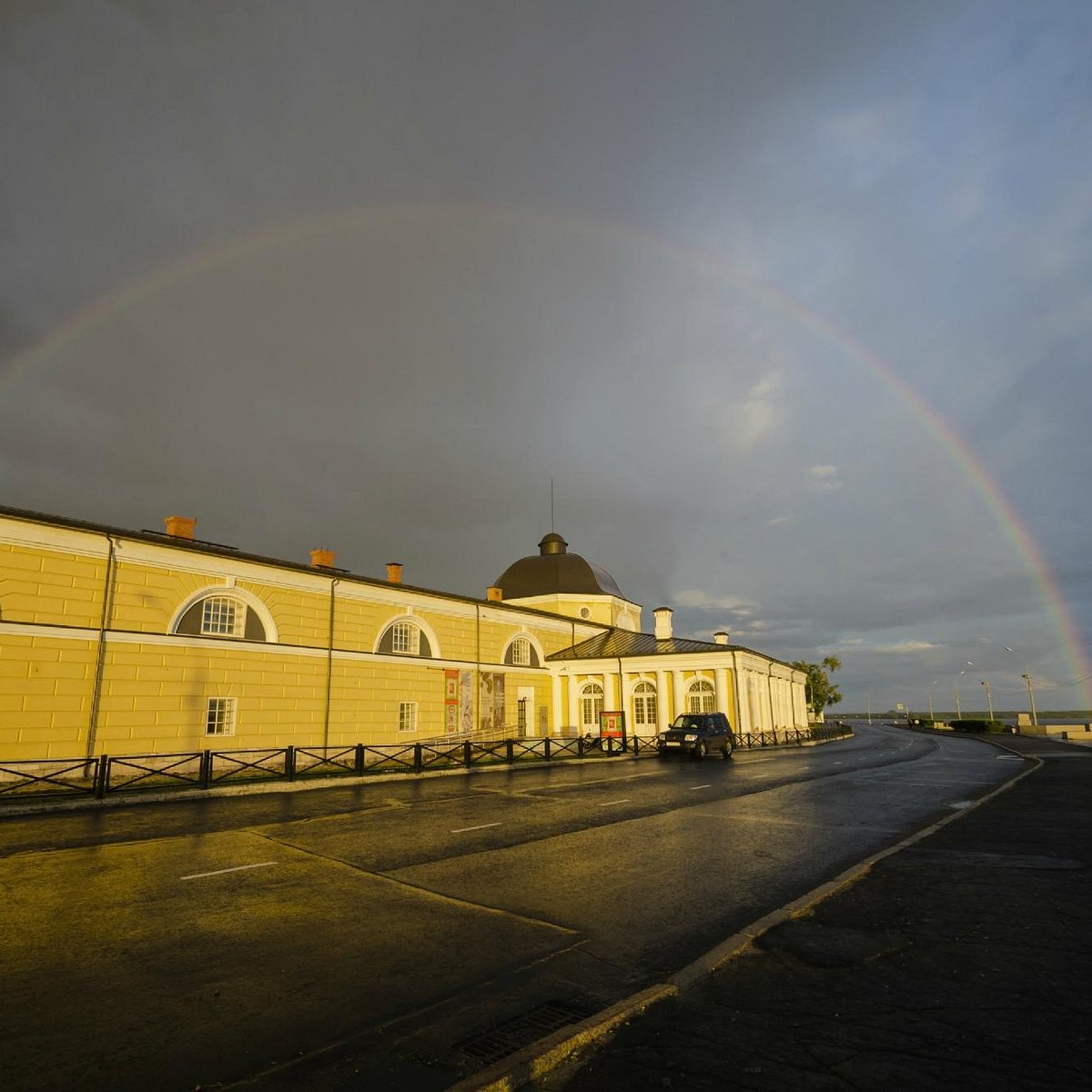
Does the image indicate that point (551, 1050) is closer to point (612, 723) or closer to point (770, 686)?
point (612, 723)

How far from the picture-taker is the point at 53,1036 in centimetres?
449

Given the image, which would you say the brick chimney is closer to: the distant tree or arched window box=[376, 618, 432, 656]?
arched window box=[376, 618, 432, 656]

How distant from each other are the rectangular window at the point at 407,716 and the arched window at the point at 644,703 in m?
17.2

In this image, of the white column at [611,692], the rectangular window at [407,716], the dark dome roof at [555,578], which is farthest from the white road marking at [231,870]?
the dark dome roof at [555,578]

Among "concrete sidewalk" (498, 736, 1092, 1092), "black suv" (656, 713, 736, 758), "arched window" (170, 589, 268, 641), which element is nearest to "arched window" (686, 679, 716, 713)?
"black suv" (656, 713, 736, 758)

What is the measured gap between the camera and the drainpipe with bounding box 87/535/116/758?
22766 mm

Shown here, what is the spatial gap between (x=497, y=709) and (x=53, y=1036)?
37.7m

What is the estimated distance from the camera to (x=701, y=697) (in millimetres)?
45438

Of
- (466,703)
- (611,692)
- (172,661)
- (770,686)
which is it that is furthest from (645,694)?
(172,661)

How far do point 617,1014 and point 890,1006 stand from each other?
1.92m

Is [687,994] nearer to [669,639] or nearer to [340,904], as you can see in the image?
[340,904]

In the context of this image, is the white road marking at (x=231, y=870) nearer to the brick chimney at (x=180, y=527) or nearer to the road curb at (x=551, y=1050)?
the road curb at (x=551, y=1050)

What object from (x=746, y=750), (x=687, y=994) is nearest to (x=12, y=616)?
(x=687, y=994)

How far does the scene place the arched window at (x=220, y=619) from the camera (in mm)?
26266
